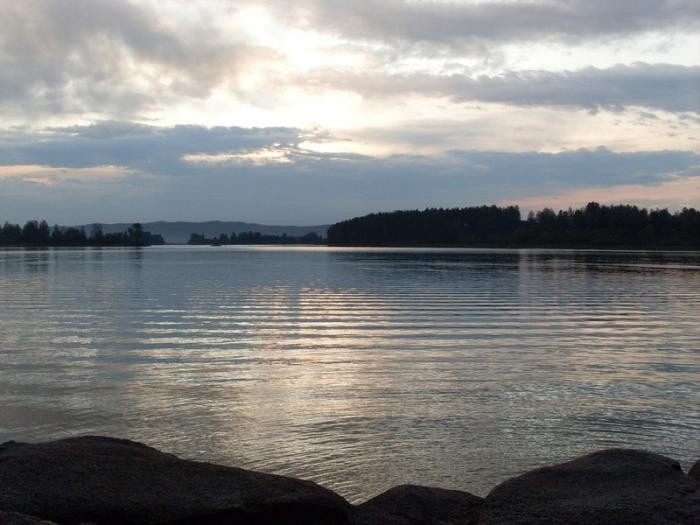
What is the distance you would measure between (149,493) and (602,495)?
4087 millimetres

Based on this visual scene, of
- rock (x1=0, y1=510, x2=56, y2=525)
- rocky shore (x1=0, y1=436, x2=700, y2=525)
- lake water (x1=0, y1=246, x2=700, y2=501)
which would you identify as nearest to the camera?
rock (x1=0, y1=510, x2=56, y2=525)

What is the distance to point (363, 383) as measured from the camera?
13742mm

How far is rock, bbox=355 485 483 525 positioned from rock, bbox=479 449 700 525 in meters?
0.35

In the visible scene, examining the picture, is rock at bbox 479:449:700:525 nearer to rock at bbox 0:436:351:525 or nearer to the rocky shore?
the rocky shore

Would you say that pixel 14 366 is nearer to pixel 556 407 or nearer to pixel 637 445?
pixel 556 407

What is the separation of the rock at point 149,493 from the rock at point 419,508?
11.4 inches

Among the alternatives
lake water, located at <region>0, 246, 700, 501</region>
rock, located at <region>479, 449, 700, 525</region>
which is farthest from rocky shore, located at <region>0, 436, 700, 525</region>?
lake water, located at <region>0, 246, 700, 501</region>

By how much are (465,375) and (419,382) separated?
1.24 meters

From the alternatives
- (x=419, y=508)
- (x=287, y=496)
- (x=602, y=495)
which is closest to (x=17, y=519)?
(x=287, y=496)

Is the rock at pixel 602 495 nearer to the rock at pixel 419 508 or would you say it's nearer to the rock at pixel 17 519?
the rock at pixel 419 508

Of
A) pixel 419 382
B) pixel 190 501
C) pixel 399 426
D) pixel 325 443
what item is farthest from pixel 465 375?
pixel 190 501

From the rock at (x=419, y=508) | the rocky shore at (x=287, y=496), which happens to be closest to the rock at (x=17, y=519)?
the rocky shore at (x=287, y=496)

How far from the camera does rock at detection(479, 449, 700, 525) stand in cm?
590

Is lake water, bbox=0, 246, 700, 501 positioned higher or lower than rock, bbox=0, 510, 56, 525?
lower
